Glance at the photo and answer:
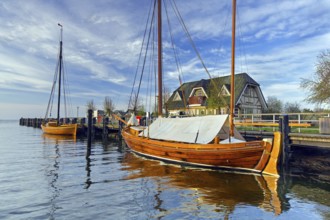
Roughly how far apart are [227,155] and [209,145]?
999 mm

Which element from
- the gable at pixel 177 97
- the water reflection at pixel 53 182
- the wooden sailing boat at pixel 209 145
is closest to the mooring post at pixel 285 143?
the wooden sailing boat at pixel 209 145

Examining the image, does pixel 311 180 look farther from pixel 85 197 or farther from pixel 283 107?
pixel 283 107

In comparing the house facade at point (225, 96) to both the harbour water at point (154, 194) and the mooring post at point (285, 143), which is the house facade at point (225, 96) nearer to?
the mooring post at point (285, 143)

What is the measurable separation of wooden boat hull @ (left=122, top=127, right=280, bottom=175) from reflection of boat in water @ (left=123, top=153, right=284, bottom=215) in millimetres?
436

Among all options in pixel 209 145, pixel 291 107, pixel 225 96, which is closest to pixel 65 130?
pixel 225 96

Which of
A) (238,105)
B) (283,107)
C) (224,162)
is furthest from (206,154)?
(283,107)

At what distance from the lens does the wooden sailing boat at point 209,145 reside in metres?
11.5

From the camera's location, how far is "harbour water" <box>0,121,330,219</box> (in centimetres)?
722

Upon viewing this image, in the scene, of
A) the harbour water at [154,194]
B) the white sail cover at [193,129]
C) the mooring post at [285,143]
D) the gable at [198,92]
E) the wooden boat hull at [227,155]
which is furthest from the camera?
the gable at [198,92]

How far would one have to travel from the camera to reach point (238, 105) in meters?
35.3

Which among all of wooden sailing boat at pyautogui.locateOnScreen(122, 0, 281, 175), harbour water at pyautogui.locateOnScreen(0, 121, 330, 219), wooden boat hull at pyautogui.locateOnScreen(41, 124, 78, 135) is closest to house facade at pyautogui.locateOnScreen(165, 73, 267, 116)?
wooden boat hull at pyautogui.locateOnScreen(41, 124, 78, 135)

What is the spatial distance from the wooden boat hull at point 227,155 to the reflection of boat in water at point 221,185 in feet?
1.43

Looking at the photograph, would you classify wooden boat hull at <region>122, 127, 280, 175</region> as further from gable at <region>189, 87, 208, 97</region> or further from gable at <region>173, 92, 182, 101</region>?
gable at <region>173, 92, 182, 101</region>

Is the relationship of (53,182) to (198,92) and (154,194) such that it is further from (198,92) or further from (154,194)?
(198,92)
